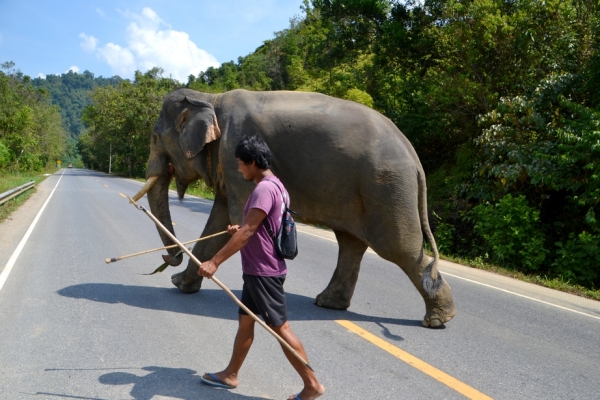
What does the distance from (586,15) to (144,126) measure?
49.8 m

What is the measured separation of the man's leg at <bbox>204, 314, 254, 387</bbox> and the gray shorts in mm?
203

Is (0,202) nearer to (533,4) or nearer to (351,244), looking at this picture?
(351,244)

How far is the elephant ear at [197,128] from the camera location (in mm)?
6582

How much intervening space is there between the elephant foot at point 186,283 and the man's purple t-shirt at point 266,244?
327cm

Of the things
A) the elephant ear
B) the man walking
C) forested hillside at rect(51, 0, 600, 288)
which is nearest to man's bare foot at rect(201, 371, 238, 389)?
the man walking

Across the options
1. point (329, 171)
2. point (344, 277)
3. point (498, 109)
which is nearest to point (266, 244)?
point (329, 171)

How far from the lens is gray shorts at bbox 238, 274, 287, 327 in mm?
3764

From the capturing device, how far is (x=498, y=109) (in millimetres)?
13000

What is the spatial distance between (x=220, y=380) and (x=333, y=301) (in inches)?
103

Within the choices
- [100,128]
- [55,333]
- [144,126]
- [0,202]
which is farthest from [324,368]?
[100,128]

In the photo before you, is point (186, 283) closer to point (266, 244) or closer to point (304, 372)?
point (266, 244)

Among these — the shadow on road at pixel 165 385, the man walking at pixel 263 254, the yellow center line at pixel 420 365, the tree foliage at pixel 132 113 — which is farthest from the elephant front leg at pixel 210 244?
the tree foliage at pixel 132 113

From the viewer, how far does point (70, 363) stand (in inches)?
180

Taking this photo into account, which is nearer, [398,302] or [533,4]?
[398,302]
